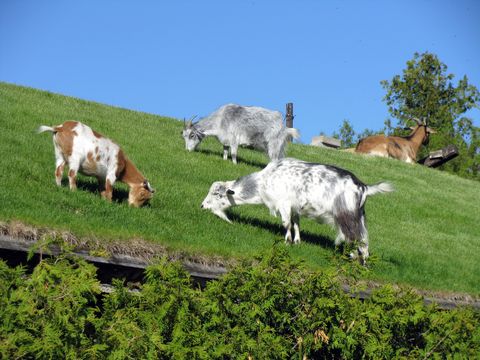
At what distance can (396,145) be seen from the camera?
34.6 metres

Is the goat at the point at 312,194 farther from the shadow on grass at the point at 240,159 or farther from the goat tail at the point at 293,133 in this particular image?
the shadow on grass at the point at 240,159

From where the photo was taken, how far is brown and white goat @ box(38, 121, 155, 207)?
12.8m

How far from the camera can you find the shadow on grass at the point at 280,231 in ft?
47.2

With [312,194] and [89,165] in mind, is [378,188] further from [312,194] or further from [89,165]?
[89,165]

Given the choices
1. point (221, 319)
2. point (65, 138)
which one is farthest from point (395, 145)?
point (221, 319)

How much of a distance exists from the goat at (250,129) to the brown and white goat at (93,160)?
24.8 feet

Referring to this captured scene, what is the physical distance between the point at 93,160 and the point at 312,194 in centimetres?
403

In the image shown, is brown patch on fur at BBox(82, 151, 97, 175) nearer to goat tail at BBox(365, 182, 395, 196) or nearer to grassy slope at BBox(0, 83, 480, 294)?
grassy slope at BBox(0, 83, 480, 294)

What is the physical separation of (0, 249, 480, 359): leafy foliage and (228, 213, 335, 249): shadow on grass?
229 inches

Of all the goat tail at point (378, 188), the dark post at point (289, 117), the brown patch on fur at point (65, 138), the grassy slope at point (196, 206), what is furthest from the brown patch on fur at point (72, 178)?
the dark post at point (289, 117)

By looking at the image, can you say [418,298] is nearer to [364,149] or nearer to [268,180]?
[268,180]

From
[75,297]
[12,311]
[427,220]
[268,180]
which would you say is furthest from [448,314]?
[427,220]

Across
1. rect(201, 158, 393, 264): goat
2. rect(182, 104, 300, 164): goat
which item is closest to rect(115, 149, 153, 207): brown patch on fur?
rect(201, 158, 393, 264): goat

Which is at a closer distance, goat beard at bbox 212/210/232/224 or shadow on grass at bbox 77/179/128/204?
shadow on grass at bbox 77/179/128/204
